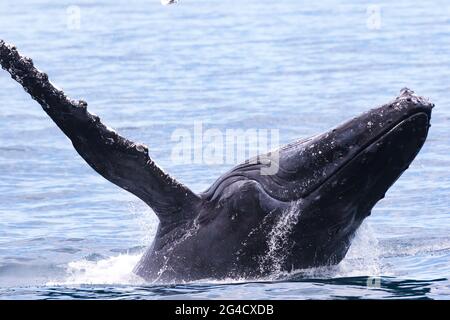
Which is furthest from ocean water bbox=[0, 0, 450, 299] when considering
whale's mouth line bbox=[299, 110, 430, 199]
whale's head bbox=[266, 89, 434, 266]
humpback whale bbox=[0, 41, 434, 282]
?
whale's mouth line bbox=[299, 110, 430, 199]

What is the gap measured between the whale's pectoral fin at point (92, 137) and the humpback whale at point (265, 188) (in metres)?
0.01

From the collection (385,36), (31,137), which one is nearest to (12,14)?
(385,36)

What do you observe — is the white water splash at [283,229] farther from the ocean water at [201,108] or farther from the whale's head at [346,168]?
the ocean water at [201,108]

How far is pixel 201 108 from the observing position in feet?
106

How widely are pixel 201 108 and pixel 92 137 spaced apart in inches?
717

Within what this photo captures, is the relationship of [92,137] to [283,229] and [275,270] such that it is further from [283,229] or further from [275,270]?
[275,270]

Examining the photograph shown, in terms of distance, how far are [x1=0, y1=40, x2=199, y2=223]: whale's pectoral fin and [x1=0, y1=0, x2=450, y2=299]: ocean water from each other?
1260 mm
